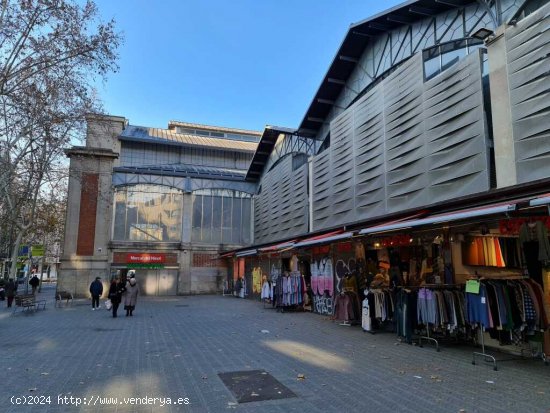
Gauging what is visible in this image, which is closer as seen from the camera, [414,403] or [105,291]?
[414,403]

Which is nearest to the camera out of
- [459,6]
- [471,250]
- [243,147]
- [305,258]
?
[471,250]

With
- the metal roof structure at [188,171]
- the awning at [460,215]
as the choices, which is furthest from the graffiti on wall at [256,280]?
the awning at [460,215]

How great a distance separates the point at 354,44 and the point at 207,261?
2003 centimetres

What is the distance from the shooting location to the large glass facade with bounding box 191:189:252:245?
104 feet

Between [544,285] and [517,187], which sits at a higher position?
[517,187]

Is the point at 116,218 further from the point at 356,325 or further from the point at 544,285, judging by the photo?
the point at 544,285

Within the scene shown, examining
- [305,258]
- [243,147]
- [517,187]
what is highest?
[243,147]

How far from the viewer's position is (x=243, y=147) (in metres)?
38.7

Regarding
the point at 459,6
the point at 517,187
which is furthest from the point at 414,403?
the point at 459,6

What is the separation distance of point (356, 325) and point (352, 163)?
270 inches

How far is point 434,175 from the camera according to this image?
11.6 metres

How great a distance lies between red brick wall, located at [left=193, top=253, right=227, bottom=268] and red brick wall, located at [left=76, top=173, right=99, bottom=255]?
296 inches

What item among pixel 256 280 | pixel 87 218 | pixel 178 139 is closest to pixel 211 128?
pixel 178 139

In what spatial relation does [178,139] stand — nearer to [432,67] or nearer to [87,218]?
[87,218]
